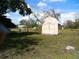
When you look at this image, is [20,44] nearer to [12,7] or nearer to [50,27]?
[50,27]

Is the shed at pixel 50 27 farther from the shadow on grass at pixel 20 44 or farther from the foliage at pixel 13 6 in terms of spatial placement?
the shadow on grass at pixel 20 44

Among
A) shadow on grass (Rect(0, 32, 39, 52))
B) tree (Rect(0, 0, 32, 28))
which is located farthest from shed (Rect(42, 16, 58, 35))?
shadow on grass (Rect(0, 32, 39, 52))

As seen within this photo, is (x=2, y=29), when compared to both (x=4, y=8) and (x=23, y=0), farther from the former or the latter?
(x=23, y=0)

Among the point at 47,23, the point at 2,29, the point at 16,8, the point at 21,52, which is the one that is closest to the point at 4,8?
the point at 16,8

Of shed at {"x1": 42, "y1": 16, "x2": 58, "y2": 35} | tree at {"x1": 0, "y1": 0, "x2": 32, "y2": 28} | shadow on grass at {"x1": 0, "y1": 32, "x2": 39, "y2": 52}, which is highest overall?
tree at {"x1": 0, "y1": 0, "x2": 32, "y2": 28}

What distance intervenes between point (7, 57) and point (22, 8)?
24.9 m

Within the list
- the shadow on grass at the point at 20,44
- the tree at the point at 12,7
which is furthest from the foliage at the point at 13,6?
the shadow on grass at the point at 20,44

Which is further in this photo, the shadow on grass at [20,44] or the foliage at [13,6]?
the foliage at [13,6]

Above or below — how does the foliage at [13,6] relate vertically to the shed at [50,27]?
above

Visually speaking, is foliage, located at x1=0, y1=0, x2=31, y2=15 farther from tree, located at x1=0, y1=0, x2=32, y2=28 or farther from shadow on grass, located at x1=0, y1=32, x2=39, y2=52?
shadow on grass, located at x1=0, y1=32, x2=39, y2=52

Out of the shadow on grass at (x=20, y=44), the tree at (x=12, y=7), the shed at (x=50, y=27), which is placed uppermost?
the tree at (x=12, y=7)

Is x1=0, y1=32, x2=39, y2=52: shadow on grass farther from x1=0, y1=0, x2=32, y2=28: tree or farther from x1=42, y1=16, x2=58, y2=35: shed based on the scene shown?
x1=42, y1=16, x2=58, y2=35: shed

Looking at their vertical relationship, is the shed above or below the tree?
below

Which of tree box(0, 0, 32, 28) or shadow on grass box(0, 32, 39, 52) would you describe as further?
tree box(0, 0, 32, 28)
